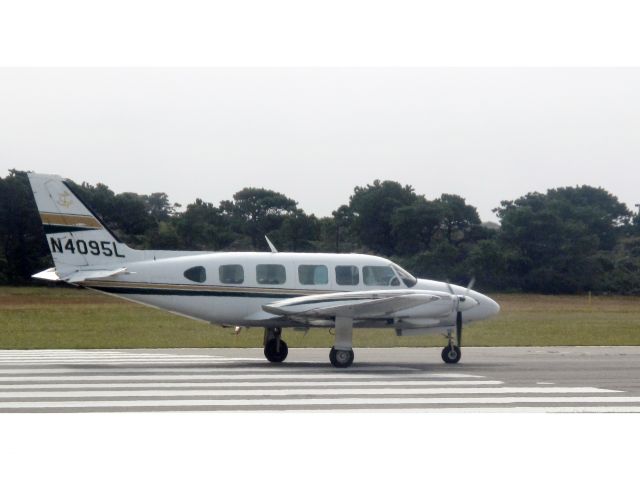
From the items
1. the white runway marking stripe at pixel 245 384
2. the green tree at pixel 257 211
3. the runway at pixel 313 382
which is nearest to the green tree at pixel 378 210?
the green tree at pixel 257 211

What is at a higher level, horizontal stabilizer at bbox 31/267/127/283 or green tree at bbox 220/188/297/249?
green tree at bbox 220/188/297/249

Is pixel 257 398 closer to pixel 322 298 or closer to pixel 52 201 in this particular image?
pixel 322 298

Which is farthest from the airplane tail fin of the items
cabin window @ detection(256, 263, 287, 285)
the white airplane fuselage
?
cabin window @ detection(256, 263, 287, 285)

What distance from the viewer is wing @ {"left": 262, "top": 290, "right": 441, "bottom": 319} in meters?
22.5

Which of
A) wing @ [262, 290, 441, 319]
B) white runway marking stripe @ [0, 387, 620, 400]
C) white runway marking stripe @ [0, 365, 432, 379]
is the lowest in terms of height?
white runway marking stripe @ [0, 365, 432, 379]

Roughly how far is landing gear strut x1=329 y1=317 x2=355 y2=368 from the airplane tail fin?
4.66 metres

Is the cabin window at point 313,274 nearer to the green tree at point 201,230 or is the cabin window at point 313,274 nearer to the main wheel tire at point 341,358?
the main wheel tire at point 341,358

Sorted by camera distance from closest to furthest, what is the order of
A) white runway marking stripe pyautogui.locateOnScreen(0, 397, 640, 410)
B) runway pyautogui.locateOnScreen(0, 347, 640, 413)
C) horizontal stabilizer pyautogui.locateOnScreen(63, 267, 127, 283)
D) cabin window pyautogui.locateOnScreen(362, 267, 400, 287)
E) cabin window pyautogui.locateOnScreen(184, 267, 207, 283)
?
white runway marking stripe pyautogui.locateOnScreen(0, 397, 640, 410) < runway pyautogui.locateOnScreen(0, 347, 640, 413) < horizontal stabilizer pyautogui.locateOnScreen(63, 267, 127, 283) < cabin window pyautogui.locateOnScreen(184, 267, 207, 283) < cabin window pyautogui.locateOnScreen(362, 267, 400, 287)

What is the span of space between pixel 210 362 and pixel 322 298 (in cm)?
321

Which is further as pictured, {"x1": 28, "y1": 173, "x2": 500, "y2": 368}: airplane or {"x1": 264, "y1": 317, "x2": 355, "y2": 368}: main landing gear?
{"x1": 28, "y1": 173, "x2": 500, "y2": 368}: airplane

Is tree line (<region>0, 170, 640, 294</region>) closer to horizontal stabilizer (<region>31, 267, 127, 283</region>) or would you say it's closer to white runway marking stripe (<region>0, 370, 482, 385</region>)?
horizontal stabilizer (<region>31, 267, 127, 283</region>)

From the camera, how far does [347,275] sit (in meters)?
24.4

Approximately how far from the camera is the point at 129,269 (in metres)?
23.0

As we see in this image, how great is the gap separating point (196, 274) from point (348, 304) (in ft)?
11.3
